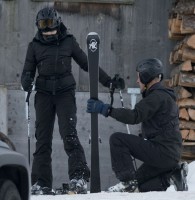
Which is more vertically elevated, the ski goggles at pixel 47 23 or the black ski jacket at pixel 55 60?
the ski goggles at pixel 47 23

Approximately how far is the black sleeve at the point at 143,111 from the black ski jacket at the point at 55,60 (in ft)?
3.00

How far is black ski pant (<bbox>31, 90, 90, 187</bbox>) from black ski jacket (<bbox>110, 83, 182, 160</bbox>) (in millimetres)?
799

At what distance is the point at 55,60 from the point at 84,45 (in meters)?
3.33

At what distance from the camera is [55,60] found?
348 inches

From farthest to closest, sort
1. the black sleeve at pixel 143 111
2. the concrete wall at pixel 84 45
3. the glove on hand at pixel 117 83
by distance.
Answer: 1. the concrete wall at pixel 84 45
2. the glove on hand at pixel 117 83
3. the black sleeve at pixel 143 111

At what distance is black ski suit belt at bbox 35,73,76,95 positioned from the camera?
878 centimetres

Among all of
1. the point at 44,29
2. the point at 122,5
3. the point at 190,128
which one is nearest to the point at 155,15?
the point at 122,5

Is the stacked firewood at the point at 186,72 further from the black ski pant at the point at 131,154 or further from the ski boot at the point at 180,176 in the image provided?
the black ski pant at the point at 131,154

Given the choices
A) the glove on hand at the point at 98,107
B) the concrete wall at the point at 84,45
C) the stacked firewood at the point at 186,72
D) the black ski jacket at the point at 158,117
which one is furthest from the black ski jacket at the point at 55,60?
the concrete wall at the point at 84,45

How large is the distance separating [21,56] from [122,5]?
5.36 ft

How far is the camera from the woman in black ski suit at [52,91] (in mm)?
8742

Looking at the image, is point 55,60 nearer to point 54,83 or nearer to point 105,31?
point 54,83

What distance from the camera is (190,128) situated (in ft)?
37.3

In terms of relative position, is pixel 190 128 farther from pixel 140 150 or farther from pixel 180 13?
pixel 140 150
